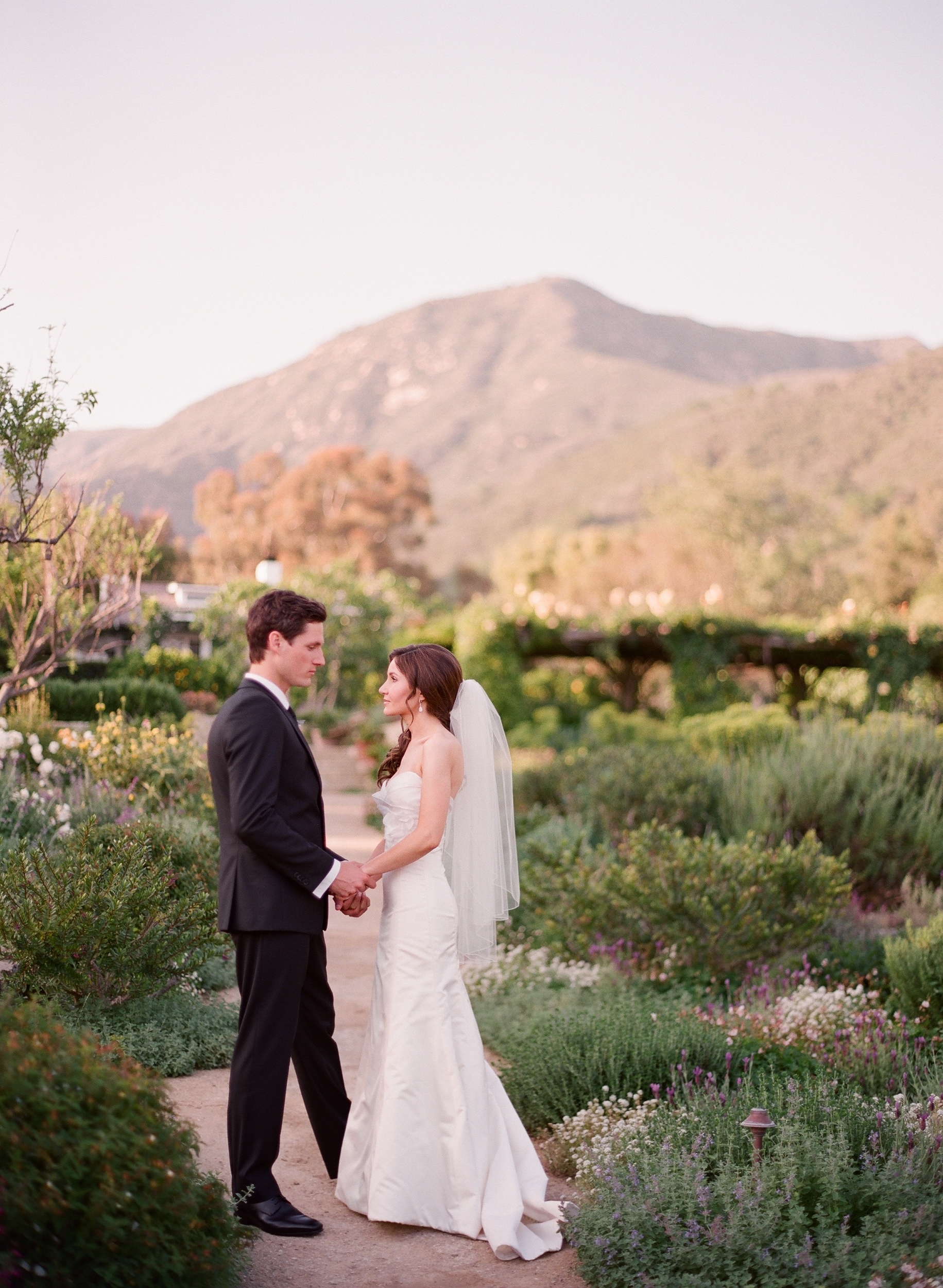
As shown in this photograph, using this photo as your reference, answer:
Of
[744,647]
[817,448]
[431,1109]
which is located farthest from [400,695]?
[817,448]

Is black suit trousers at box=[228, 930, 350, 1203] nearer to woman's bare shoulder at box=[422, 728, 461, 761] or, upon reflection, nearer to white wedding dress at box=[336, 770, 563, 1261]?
white wedding dress at box=[336, 770, 563, 1261]

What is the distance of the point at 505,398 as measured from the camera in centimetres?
11019

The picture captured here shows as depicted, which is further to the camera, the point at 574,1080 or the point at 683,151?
the point at 683,151

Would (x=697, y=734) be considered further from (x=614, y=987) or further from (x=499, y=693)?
(x=614, y=987)

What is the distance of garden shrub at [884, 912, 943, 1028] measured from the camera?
4.96 meters

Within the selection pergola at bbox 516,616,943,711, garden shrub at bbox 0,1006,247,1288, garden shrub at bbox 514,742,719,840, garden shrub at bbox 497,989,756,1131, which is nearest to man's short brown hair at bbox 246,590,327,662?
garden shrub at bbox 0,1006,247,1288

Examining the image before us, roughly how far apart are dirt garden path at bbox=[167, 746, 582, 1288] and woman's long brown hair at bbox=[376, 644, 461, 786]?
4.71 feet

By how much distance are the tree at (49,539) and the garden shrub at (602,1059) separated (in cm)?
299

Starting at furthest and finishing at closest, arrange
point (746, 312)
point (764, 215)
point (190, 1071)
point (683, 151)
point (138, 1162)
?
point (746, 312), point (764, 215), point (683, 151), point (190, 1071), point (138, 1162)

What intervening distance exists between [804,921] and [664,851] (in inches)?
32.2

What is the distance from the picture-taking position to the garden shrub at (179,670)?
19.5 meters

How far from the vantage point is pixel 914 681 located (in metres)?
20.2

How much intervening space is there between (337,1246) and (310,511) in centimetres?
4844

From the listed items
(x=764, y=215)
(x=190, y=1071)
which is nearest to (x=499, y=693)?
(x=190, y=1071)
